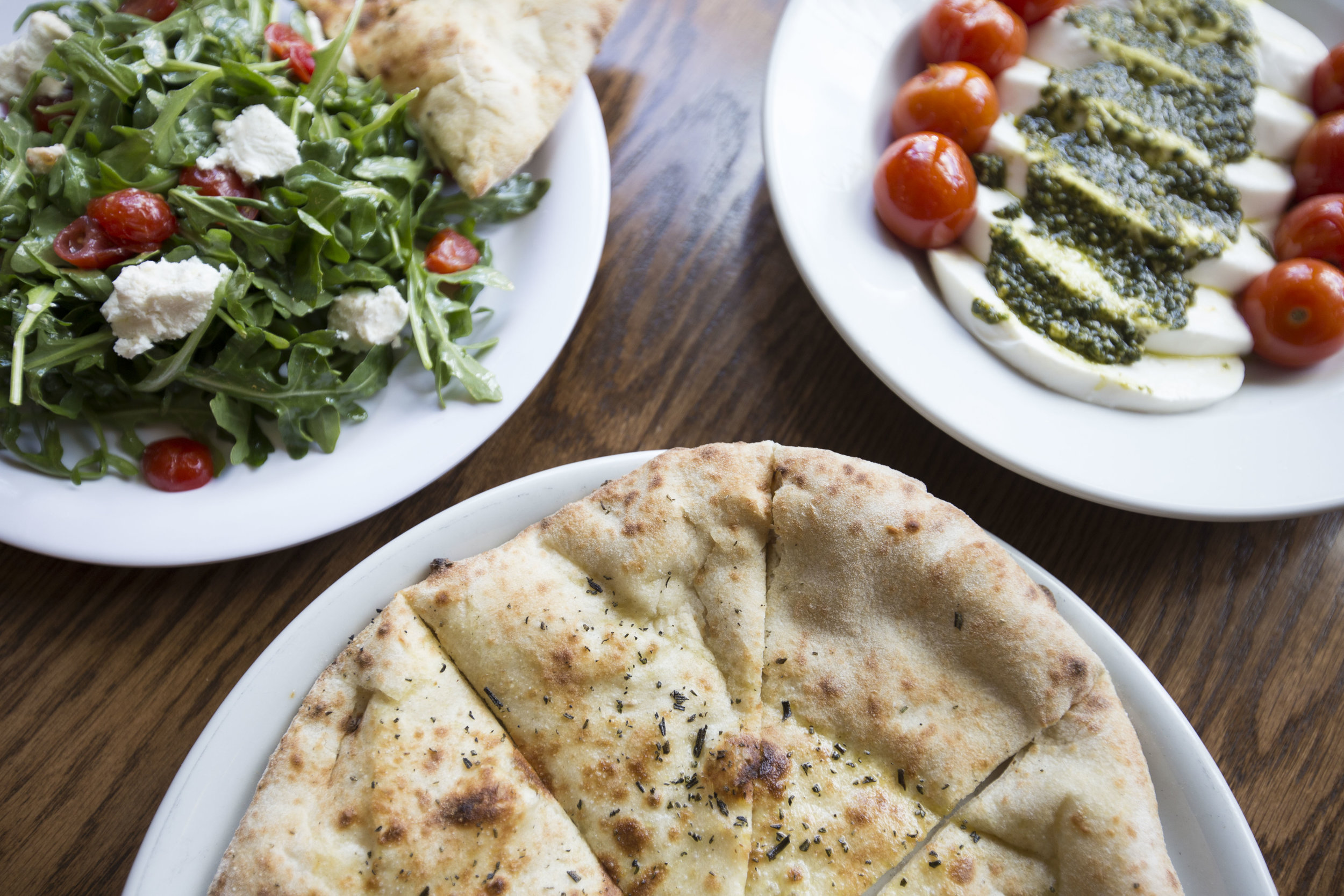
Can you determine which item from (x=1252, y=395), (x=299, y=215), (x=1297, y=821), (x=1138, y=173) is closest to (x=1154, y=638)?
(x=1297, y=821)

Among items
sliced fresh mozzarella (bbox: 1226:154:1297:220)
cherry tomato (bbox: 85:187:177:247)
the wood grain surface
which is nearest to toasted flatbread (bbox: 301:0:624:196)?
the wood grain surface

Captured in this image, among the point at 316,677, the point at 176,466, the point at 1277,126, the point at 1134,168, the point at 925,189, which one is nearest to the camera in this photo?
the point at 316,677

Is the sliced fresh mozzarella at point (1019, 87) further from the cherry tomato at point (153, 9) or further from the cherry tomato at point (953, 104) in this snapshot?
the cherry tomato at point (153, 9)

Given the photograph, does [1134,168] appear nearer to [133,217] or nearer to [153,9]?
[133,217]

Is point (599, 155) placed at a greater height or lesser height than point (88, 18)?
greater

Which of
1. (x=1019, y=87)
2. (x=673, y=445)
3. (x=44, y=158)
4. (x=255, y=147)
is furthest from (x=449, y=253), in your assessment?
(x=1019, y=87)

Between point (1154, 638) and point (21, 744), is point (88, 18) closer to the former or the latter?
point (21, 744)

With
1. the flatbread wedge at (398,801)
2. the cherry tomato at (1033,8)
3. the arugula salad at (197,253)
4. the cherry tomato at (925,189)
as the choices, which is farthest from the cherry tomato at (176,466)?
the cherry tomato at (1033,8)
